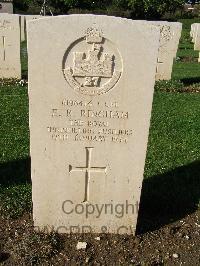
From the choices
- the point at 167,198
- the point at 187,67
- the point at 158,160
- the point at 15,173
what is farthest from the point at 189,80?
the point at 15,173

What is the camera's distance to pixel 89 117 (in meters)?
3.67

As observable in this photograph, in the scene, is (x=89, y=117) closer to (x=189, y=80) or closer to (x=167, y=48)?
(x=167, y=48)

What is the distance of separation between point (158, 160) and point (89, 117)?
2631 millimetres

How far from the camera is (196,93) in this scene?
11.2 m

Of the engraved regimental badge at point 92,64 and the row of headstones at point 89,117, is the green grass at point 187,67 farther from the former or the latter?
Answer: the engraved regimental badge at point 92,64

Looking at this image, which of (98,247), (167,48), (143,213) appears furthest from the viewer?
(167,48)

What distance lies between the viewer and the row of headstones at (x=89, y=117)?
3.36 m

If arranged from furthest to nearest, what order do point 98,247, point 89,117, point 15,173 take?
point 15,173, point 98,247, point 89,117

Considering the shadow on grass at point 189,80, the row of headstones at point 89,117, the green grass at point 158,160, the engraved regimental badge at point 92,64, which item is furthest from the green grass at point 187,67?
the engraved regimental badge at point 92,64

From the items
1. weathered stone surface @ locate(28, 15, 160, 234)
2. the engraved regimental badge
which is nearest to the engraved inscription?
weathered stone surface @ locate(28, 15, 160, 234)

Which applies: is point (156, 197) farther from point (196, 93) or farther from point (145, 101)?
point (196, 93)

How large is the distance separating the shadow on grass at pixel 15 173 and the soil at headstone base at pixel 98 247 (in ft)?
2.74

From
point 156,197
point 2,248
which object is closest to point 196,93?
point 156,197

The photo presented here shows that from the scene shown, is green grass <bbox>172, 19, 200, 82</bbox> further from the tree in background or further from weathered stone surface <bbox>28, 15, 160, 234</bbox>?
the tree in background
